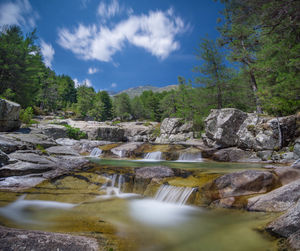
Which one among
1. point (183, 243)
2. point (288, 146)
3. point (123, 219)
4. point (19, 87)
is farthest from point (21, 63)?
point (288, 146)

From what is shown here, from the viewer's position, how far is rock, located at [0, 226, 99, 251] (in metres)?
2.20

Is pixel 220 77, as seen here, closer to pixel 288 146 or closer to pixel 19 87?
pixel 288 146

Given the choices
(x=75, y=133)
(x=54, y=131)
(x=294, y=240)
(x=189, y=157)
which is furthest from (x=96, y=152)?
(x=294, y=240)

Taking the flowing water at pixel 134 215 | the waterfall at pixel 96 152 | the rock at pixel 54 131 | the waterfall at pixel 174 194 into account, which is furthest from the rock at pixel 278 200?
the rock at pixel 54 131

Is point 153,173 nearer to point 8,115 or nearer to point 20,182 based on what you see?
point 20,182

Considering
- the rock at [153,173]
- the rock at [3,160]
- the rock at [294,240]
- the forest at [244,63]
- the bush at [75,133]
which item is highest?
the forest at [244,63]

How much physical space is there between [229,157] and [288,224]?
1131cm

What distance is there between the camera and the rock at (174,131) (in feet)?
92.6

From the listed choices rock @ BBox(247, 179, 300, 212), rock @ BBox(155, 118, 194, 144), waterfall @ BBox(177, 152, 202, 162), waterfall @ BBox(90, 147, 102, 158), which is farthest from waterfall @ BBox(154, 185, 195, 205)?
rock @ BBox(155, 118, 194, 144)

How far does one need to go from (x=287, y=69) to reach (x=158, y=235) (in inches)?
561

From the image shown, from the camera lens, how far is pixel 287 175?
4.95 m

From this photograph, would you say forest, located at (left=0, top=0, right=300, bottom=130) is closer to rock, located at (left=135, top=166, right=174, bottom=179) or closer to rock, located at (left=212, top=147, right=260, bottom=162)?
rock, located at (left=212, top=147, right=260, bottom=162)

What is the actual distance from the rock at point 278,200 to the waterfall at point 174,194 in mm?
1796

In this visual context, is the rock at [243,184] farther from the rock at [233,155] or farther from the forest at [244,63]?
the rock at [233,155]
